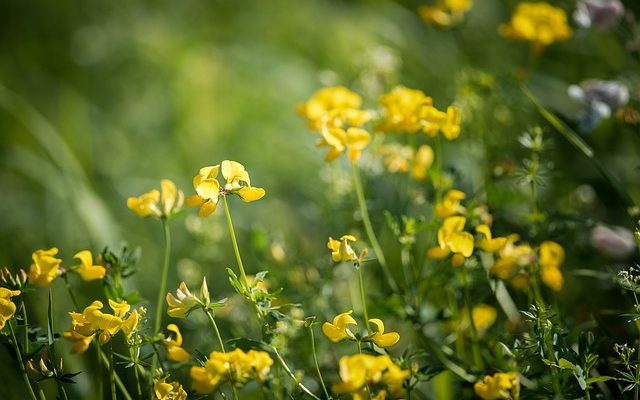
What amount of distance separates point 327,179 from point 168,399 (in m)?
0.70

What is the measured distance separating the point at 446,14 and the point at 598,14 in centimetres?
31

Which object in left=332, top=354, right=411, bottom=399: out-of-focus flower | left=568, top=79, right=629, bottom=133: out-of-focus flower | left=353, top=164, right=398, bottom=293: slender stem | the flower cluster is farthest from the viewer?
left=568, top=79, right=629, bottom=133: out-of-focus flower

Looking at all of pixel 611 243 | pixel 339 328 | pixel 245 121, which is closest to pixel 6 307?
pixel 339 328

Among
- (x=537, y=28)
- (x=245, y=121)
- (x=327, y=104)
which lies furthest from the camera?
(x=245, y=121)

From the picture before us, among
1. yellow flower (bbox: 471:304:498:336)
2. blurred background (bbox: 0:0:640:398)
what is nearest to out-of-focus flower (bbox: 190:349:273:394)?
blurred background (bbox: 0:0:640:398)

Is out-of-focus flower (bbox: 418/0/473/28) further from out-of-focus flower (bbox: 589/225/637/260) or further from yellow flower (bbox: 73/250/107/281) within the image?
yellow flower (bbox: 73/250/107/281)

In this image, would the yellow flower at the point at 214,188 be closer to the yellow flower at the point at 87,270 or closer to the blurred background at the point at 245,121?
the yellow flower at the point at 87,270

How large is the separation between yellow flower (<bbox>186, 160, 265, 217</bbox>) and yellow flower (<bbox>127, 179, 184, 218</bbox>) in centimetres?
14

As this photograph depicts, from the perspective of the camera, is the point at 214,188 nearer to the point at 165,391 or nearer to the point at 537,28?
the point at 165,391

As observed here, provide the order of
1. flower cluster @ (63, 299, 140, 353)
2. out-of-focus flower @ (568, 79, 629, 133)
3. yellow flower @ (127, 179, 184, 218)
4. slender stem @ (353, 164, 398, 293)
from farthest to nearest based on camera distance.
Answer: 1. out-of-focus flower @ (568, 79, 629, 133)
2. slender stem @ (353, 164, 398, 293)
3. yellow flower @ (127, 179, 184, 218)
4. flower cluster @ (63, 299, 140, 353)

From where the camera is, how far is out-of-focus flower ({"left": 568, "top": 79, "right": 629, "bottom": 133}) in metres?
1.25

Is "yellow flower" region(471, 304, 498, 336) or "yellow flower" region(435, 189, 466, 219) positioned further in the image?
"yellow flower" region(471, 304, 498, 336)

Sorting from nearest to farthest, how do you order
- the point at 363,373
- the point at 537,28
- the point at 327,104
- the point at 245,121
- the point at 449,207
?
the point at 363,373 < the point at 449,207 < the point at 327,104 < the point at 537,28 < the point at 245,121

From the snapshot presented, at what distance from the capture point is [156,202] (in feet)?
3.49
